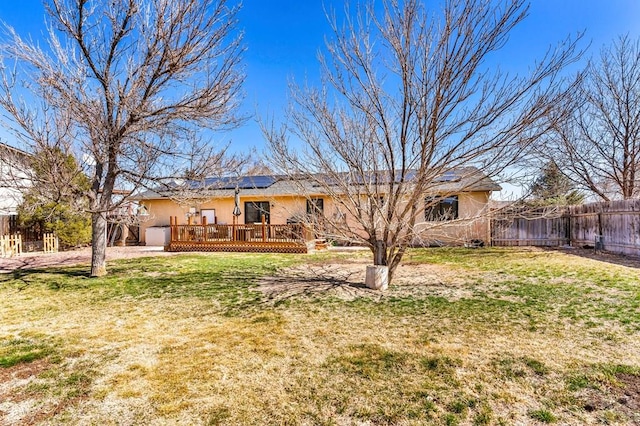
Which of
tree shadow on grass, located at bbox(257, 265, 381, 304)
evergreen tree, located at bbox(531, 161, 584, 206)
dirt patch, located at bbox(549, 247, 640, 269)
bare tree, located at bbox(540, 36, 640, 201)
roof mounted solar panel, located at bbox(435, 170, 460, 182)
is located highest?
bare tree, located at bbox(540, 36, 640, 201)

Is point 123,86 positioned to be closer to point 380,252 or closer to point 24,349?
point 24,349

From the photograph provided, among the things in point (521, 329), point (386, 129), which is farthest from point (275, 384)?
point (386, 129)

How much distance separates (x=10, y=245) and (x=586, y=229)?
70.2 feet

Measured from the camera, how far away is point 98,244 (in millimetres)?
8016

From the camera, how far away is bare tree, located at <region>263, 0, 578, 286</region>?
523cm

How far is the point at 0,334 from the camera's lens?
170 inches

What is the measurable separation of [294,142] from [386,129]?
6.00 feet

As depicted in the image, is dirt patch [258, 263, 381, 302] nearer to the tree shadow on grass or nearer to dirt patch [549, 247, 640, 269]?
the tree shadow on grass

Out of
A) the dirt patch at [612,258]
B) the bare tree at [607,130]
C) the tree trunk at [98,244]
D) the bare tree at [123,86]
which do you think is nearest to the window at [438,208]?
the dirt patch at [612,258]

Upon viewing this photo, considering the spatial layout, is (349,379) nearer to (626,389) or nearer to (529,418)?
(529,418)

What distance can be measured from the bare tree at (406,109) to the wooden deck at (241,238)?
5988 millimetres

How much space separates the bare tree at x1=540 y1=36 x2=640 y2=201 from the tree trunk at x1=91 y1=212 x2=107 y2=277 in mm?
14416

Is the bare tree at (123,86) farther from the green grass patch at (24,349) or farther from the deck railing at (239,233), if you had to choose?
the deck railing at (239,233)

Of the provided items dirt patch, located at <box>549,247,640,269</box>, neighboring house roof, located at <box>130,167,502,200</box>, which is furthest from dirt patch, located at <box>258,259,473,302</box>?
dirt patch, located at <box>549,247,640,269</box>
